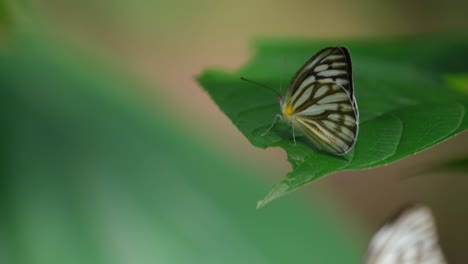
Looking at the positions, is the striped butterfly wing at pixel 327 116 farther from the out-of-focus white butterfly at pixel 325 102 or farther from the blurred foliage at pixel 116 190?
the blurred foliage at pixel 116 190

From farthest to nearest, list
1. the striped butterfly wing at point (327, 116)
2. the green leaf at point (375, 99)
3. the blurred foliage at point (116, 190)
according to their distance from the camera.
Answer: the blurred foliage at point (116, 190), the striped butterfly wing at point (327, 116), the green leaf at point (375, 99)

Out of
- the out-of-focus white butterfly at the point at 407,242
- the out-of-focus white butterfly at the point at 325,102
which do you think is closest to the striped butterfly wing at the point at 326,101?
the out-of-focus white butterfly at the point at 325,102

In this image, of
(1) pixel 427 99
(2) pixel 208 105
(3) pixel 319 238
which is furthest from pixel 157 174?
(2) pixel 208 105

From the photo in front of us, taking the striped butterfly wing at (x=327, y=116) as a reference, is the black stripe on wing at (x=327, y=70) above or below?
above

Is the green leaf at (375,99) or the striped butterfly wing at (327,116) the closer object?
the green leaf at (375,99)

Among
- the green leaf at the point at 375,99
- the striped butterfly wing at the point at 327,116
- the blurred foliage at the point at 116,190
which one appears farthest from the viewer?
the blurred foliage at the point at 116,190
